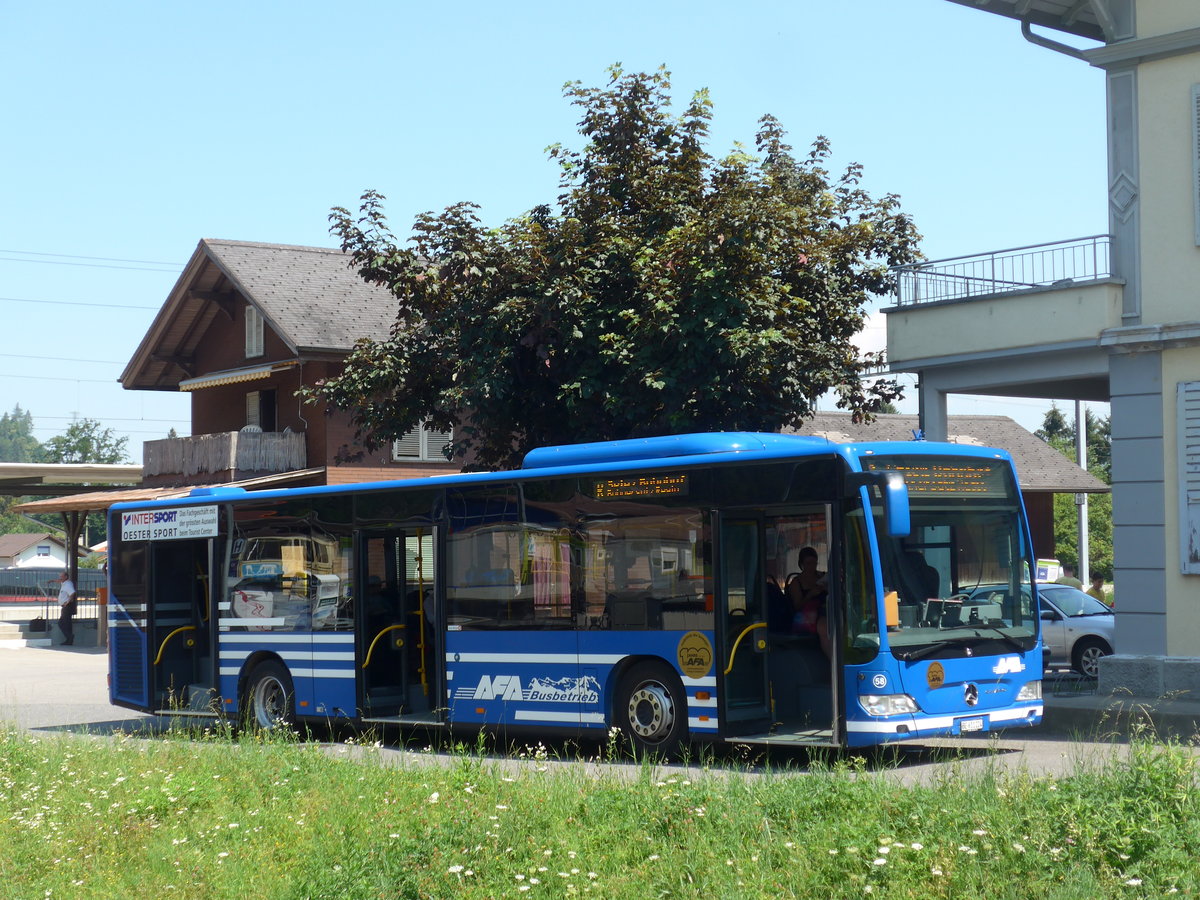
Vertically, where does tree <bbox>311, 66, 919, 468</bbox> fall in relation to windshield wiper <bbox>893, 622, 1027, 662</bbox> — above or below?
above

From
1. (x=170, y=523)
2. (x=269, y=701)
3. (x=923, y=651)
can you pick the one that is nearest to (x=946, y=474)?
(x=923, y=651)

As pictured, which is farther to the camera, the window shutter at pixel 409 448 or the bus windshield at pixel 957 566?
the window shutter at pixel 409 448

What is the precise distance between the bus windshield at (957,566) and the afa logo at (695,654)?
1767 millimetres

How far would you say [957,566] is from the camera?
43.8 feet

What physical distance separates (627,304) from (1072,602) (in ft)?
31.4

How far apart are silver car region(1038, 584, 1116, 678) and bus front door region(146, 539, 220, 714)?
12857 millimetres

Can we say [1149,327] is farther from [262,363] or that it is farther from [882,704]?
[262,363]

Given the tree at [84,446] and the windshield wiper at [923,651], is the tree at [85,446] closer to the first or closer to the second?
the tree at [84,446]

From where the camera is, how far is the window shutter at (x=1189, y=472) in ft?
57.0

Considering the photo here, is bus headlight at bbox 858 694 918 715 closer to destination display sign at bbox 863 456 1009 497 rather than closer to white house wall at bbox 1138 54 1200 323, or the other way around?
destination display sign at bbox 863 456 1009 497

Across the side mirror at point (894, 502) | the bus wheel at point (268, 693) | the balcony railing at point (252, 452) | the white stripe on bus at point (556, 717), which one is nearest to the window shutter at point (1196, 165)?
the side mirror at point (894, 502)

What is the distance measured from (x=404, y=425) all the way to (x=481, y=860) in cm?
1515

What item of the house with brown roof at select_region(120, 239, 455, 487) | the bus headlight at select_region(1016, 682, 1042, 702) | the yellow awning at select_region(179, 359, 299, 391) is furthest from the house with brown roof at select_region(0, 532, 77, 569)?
the bus headlight at select_region(1016, 682, 1042, 702)

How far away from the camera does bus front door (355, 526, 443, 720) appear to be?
1656 cm
